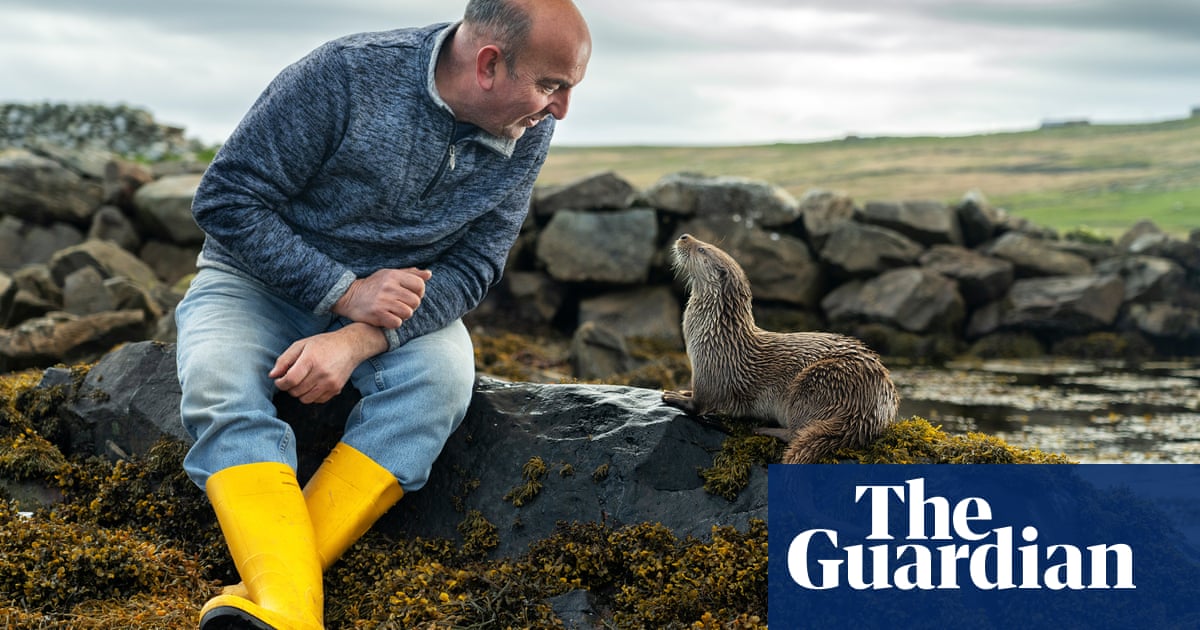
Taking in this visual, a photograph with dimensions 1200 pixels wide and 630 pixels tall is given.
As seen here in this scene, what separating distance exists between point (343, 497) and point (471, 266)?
4.08 feet

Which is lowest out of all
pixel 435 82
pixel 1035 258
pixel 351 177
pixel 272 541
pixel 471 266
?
pixel 1035 258

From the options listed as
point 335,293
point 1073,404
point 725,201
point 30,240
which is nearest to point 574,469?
point 335,293

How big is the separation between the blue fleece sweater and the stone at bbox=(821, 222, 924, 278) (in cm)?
1144

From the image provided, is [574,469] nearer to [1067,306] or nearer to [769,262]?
[769,262]

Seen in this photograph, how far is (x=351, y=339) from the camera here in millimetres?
4750

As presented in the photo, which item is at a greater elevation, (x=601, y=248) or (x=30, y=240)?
(x=30, y=240)

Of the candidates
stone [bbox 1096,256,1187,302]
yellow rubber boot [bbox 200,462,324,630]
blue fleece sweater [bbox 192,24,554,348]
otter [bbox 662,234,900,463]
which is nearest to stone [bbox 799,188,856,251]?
stone [bbox 1096,256,1187,302]

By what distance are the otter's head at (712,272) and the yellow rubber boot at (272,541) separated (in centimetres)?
207

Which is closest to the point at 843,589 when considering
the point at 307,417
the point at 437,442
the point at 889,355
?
the point at 437,442

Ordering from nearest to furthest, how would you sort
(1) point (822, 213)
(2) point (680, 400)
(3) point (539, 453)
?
1. (3) point (539, 453)
2. (2) point (680, 400)
3. (1) point (822, 213)

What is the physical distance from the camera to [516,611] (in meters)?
4.32

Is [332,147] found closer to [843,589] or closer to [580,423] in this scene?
[580,423]

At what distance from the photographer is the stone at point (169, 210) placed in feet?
55.0

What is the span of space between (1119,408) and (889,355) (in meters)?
3.67
